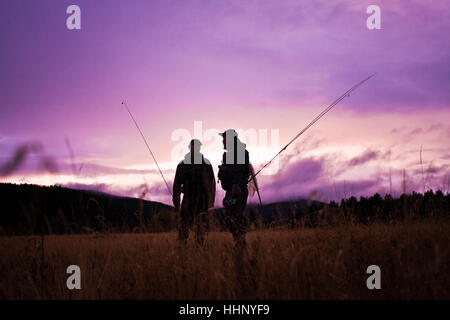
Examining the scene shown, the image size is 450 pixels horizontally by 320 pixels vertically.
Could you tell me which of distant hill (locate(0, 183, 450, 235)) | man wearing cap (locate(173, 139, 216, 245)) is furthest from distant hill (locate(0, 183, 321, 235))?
man wearing cap (locate(173, 139, 216, 245))

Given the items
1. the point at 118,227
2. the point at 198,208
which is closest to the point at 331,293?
the point at 118,227

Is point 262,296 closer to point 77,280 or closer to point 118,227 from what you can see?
point 77,280

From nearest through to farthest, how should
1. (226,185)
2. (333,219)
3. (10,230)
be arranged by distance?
(10,230) < (333,219) < (226,185)

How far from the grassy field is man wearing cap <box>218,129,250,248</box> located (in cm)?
126

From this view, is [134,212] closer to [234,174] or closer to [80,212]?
[80,212]

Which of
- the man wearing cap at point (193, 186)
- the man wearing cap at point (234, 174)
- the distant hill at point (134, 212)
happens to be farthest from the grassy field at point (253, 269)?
the man wearing cap at point (193, 186)

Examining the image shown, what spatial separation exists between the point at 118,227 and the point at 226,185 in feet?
7.61

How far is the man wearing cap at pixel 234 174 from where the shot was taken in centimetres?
671

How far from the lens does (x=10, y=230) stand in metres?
4.91

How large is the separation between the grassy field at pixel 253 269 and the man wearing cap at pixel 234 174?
1263 millimetres

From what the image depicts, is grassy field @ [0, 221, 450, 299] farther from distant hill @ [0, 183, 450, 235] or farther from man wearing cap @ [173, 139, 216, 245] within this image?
man wearing cap @ [173, 139, 216, 245]

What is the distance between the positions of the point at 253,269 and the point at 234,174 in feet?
11.0

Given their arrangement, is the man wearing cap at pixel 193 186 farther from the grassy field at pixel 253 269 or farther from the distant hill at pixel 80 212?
the grassy field at pixel 253 269
